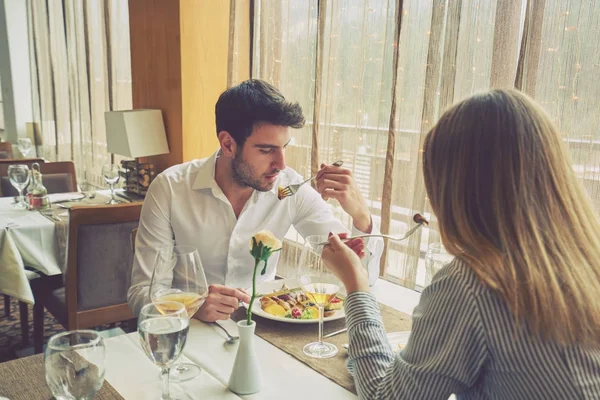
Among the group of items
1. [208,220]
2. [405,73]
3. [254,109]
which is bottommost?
[208,220]

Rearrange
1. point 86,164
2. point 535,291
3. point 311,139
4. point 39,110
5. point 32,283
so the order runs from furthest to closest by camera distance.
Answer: point 39,110 → point 86,164 → point 311,139 → point 32,283 → point 535,291

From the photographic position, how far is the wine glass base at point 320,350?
3.56 feet

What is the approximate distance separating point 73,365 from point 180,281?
0.28 m

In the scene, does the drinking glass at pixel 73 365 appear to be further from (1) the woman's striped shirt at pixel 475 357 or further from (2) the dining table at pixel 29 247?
(2) the dining table at pixel 29 247

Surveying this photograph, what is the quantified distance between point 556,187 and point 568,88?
1193mm

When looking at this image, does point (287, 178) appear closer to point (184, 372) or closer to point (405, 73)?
point (405, 73)

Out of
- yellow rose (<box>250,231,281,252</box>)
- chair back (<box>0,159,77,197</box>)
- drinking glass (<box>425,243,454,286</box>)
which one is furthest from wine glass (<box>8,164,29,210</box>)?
drinking glass (<box>425,243,454,286</box>)

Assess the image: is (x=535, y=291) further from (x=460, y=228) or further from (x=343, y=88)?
(x=343, y=88)

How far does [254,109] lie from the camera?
5.61 ft

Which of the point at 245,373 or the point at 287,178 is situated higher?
the point at 287,178

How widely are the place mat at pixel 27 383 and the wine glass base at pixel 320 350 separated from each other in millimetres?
386

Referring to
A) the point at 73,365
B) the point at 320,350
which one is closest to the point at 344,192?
the point at 320,350

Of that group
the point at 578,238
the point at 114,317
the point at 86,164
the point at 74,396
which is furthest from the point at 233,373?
the point at 86,164

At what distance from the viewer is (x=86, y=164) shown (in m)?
5.47
